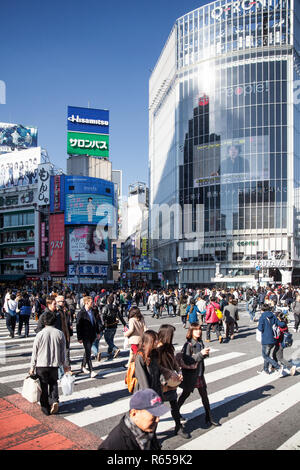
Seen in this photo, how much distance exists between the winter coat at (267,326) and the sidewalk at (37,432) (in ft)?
16.7

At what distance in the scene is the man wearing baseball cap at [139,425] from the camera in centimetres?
296

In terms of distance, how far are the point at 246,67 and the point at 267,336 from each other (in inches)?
2545

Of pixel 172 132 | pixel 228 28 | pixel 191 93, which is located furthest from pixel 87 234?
pixel 228 28

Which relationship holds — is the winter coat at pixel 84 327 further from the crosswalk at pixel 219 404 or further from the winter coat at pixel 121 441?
the winter coat at pixel 121 441

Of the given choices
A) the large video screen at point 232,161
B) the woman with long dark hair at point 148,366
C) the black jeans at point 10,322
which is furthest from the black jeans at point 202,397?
the large video screen at point 232,161

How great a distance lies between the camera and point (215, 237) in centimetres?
6400

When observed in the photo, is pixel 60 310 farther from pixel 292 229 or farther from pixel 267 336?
pixel 292 229

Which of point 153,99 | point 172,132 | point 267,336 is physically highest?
point 153,99

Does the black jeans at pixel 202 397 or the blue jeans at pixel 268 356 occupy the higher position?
the black jeans at pixel 202 397

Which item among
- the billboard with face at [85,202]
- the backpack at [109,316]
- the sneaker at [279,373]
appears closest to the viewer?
the sneaker at [279,373]

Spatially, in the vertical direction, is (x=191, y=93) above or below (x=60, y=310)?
above

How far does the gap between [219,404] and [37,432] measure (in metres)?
3.36

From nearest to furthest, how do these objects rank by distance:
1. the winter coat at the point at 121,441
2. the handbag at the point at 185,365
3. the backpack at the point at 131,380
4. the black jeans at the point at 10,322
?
the winter coat at the point at 121,441
the backpack at the point at 131,380
the handbag at the point at 185,365
the black jeans at the point at 10,322

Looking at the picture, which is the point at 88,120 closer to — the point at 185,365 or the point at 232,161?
the point at 232,161
